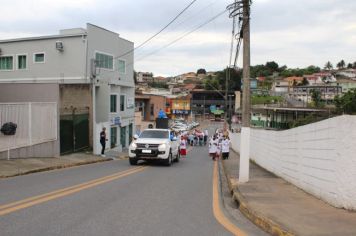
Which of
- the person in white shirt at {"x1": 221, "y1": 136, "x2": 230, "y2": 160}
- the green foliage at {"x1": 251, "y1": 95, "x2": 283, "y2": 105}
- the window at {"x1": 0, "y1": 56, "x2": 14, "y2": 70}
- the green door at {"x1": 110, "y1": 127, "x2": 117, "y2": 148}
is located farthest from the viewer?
the green foliage at {"x1": 251, "y1": 95, "x2": 283, "y2": 105}

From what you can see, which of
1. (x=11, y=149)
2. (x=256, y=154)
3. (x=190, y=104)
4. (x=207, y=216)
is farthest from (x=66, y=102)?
(x=190, y=104)

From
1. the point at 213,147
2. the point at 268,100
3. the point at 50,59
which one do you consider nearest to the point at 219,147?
the point at 213,147

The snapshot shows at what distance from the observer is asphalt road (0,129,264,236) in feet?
24.7

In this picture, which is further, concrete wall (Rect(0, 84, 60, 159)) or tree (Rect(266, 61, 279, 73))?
tree (Rect(266, 61, 279, 73))

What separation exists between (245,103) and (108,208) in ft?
21.2

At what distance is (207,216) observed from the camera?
9.06 m

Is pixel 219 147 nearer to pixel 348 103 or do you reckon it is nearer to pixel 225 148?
pixel 225 148

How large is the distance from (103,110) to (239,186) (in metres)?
27.1

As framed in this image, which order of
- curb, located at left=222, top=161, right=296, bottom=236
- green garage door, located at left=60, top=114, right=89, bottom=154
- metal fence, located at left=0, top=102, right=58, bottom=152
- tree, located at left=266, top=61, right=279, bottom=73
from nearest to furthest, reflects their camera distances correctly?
curb, located at left=222, top=161, right=296, bottom=236 < metal fence, located at left=0, top=102, right=58, bottom=152 < green garage door, located at left=60, top=114, right=89, bottom=154 < tree, located at left=266, top=61, right=279, bottom=73

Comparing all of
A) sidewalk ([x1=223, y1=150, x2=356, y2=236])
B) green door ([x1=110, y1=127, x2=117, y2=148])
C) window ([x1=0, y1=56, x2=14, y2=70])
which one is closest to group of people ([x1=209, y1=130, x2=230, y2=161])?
green door ([x1=110, y1=127, x2=117, y2=148])

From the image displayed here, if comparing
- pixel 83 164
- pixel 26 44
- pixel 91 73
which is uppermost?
pixel 26 44

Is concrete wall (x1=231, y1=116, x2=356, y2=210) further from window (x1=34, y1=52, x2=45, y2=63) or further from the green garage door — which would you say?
window (x1=34, y1=52, x2=45, y2=63)

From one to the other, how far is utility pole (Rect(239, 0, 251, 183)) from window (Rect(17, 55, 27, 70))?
3103 centimetres

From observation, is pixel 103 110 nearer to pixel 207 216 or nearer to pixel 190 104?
pixel 207 216
